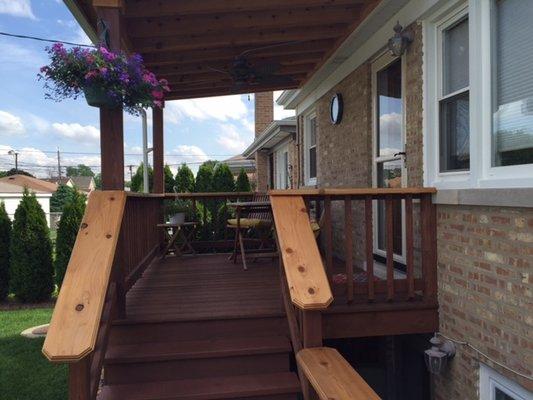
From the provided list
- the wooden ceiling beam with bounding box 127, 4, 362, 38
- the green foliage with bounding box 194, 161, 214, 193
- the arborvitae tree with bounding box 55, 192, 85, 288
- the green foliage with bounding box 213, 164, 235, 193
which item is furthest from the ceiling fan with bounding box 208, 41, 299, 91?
the green foliage with bounding box 194, 161, 214, 193

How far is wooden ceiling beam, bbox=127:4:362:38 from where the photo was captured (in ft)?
14.4

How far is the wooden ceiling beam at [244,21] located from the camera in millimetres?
4402

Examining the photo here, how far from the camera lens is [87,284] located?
2521mm

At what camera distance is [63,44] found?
10.2 feet

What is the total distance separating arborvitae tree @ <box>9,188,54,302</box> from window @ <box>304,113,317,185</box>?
460 centimetres

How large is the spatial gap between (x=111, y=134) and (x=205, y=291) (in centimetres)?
177

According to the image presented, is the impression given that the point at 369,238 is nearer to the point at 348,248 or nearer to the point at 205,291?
the point at 348,248

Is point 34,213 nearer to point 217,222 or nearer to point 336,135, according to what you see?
point 217,222

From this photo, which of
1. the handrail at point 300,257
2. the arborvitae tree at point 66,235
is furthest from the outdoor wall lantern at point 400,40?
the arborvitae tree at point 66,235

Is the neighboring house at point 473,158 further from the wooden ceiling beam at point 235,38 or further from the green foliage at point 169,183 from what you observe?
the green foliage at point 169,183

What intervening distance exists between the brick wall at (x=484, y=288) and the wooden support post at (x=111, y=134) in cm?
241

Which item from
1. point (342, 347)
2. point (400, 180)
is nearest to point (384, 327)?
point (342, 347)

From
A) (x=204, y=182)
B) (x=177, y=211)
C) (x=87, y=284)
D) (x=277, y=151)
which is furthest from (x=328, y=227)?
(x=277, y=151)

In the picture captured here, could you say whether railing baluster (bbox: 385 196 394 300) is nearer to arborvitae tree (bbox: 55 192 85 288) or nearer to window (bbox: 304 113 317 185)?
window (bbox: 304 113 317 185)
